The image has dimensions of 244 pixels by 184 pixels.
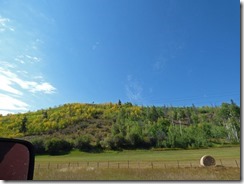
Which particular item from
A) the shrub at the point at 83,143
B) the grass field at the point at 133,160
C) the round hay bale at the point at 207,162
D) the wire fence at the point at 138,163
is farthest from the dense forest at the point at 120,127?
the round hay bale at the point at 207,162

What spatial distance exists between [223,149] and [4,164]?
22.3 m

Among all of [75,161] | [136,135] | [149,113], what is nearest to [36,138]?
A: [75,161]

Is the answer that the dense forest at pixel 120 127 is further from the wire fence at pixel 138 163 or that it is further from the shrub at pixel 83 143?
the wire fence at pixel 138 163

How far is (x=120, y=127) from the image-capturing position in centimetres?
2567

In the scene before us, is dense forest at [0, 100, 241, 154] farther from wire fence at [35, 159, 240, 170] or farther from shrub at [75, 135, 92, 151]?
wire fence at [35, 159, 240, 170]

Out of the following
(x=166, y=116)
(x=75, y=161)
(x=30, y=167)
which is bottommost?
(x=75, y=161)

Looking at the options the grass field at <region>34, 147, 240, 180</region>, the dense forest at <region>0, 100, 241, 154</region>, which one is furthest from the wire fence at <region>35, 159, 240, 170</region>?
the dense forest at <region>0, 100, 241, 154</region>

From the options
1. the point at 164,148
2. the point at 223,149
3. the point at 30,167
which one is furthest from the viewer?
the point at 164,148

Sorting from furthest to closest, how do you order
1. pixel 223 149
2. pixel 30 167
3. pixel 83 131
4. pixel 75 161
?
pixel 83 131 → pixel 223 149 → pixel 75 161 → pixel 30 167

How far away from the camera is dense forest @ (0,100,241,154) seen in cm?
2309

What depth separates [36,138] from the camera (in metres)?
23.8

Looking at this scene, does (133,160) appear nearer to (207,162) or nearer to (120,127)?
(207,162)

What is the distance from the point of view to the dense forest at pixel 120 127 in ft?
75.8

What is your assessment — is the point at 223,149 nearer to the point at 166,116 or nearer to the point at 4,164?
the point at 166,116
